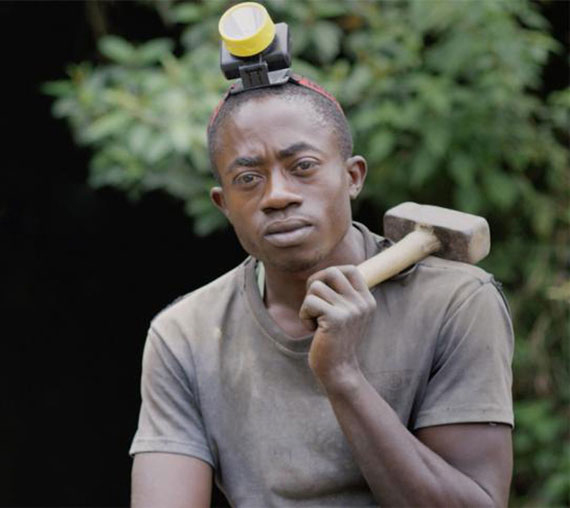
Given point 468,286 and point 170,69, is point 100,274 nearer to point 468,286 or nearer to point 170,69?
point 170,69

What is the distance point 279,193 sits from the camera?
7.30ft

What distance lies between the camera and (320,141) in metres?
2.29

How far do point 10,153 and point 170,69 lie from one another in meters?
1.12

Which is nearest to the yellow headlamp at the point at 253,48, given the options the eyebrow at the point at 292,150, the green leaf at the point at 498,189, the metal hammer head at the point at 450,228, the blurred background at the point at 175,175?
the eyebrow at the point at 292,150

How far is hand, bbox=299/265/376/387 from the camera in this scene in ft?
6.79

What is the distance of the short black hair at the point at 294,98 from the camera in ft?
7.55

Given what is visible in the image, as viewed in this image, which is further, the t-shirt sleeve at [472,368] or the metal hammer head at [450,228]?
the metal hammer head at [450,228]

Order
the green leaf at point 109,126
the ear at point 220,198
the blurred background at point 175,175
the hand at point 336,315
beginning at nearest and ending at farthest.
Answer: the hand at point 336,315 < the ear at point 220,198 < the green leaf at point 109,126 < the blurred background at point 175,175

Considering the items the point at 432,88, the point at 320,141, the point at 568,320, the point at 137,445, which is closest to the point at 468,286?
the point at 320,141

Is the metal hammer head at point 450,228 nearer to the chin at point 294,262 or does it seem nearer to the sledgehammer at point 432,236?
the sledgehammer at point 432,236

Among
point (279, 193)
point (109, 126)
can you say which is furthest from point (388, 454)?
point (109, 126)

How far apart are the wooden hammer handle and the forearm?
216 mm

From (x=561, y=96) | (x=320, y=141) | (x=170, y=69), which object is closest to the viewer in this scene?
(x=320, y=141)

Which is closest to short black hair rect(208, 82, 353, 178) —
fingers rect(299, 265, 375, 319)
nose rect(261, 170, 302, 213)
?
nose rect(261, 170, 302, 213)
